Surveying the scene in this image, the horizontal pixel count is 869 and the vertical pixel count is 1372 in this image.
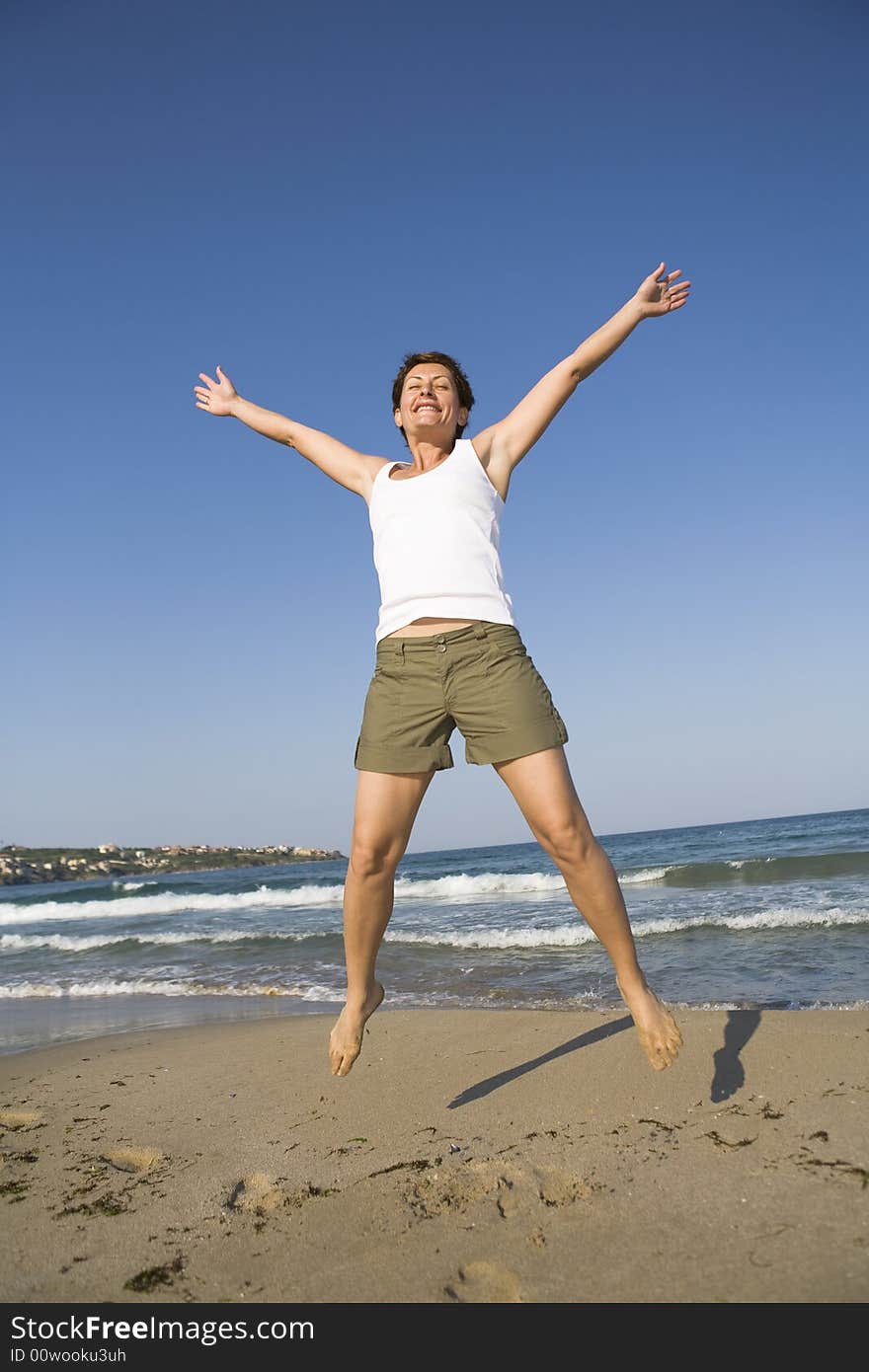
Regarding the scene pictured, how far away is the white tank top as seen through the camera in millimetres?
2869

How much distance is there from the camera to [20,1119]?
373 centimetres

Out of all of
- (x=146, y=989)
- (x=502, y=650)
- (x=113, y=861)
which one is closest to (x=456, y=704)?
(x=502, y=650)

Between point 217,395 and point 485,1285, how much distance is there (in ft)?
11.0

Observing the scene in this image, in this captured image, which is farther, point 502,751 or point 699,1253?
point 502,751

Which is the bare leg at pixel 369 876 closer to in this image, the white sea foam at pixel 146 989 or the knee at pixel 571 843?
the knee at pixel 571 843

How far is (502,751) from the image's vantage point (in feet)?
9.07

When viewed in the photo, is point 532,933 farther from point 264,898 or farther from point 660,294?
point 264,898

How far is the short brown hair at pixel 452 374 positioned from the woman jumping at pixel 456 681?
0.39 feet

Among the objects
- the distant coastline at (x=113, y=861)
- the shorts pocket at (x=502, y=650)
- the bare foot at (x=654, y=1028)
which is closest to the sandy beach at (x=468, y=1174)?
the bare foot at (x=654, y=1028)

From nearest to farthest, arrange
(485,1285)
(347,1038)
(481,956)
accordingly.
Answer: (485,1285) → (347,1038) → (481,956)

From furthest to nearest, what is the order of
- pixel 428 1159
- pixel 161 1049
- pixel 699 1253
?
pixel 161 1049
pixel 428 1159
pixel 699 1253
